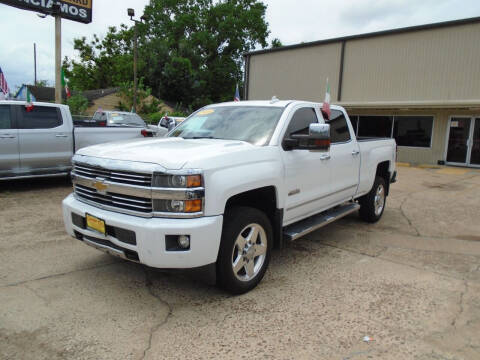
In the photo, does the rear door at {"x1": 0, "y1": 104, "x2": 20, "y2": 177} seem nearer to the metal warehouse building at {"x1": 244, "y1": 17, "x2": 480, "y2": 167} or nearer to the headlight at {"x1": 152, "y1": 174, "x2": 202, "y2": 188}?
the headlight at {"x1": 152, "y1": 174, "x2": 202, "y2": 188}

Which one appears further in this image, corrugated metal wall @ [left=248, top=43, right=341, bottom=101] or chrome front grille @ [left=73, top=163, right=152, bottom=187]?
corrugated metal wall @ [left=248, top=43, right=341, bottom=101]

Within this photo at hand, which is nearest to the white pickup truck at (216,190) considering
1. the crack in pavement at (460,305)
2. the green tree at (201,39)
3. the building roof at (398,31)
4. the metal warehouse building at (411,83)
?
the crack in pavement at (460,305)

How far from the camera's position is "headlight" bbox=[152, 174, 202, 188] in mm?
3012

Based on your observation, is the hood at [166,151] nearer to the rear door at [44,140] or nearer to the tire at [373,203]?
the tire at [373,203]

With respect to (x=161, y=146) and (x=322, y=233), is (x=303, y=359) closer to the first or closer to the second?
(x=161, y=146)

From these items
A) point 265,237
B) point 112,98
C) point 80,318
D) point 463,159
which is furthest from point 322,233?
point 112,98

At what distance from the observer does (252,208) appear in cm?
362

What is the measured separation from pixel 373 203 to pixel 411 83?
13.4 metres

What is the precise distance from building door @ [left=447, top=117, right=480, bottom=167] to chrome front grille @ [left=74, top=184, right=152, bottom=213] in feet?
55.7

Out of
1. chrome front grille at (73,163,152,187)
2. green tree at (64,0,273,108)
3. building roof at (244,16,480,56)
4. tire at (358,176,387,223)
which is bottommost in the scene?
tire at (358,176,387,223)

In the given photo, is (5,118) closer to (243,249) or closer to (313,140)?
(243,249)

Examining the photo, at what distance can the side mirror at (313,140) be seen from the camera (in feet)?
12.4

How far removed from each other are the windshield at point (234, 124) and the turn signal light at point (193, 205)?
1.12 metres

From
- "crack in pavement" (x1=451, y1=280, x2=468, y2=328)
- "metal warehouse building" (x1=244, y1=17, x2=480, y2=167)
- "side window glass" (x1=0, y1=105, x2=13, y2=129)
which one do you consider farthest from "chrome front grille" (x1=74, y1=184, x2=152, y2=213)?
"metal warehouse building" (x1=244, y1=17, x2=480, y2=167)
